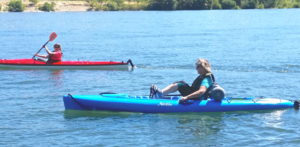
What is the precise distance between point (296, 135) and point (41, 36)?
32632 millimetres

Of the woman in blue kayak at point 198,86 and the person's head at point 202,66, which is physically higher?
the person's head at point 202,66

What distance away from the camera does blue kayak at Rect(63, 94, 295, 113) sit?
13.2m

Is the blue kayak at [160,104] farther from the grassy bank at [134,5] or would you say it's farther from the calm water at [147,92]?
the grassy bank at [134,5]

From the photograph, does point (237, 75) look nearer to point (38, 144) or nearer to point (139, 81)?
point (139, 81)

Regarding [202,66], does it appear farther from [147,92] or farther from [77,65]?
[77,65]

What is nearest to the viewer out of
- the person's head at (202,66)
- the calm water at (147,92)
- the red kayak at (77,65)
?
the calm water at (147,92)

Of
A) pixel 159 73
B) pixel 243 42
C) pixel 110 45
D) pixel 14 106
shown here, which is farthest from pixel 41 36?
pixel 14 106

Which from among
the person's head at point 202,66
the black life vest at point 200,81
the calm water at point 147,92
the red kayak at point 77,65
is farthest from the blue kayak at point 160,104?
the red kayak at point 77,65

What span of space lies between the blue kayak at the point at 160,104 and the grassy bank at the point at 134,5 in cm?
7865

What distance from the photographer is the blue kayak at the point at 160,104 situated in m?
13.2

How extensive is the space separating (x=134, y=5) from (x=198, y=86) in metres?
87.2

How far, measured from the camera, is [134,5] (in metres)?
99.4

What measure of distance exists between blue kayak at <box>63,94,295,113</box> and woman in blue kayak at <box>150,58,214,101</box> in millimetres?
164

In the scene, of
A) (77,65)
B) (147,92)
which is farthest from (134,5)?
(147,92)
